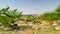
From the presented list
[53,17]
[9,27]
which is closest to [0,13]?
[9,27]

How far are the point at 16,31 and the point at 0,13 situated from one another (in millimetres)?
482

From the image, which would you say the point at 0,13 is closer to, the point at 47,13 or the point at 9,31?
the point at 9,31

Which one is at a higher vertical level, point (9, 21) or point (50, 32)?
point (9, 21)

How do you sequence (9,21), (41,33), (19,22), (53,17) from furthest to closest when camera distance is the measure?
1. (53,17)
2. (19,22)
3. (9,21)
4. (41,33)

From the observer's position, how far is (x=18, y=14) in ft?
13.2

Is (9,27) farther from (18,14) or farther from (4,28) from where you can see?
(18,14)

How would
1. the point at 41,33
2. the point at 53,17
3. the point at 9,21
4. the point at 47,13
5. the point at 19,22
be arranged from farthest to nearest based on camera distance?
the point at 47,13
the point at 53,17
the point at 19,22
the point at 9,21
the point at 41,33

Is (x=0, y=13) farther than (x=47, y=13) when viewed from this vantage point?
No

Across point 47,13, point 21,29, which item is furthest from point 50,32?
point 47,13

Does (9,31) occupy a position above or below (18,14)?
below

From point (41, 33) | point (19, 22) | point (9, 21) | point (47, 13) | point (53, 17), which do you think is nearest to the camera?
point (41, 33)

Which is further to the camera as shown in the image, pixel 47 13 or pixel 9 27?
pixel 47 13

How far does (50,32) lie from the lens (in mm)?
4043

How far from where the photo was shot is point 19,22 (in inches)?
189
